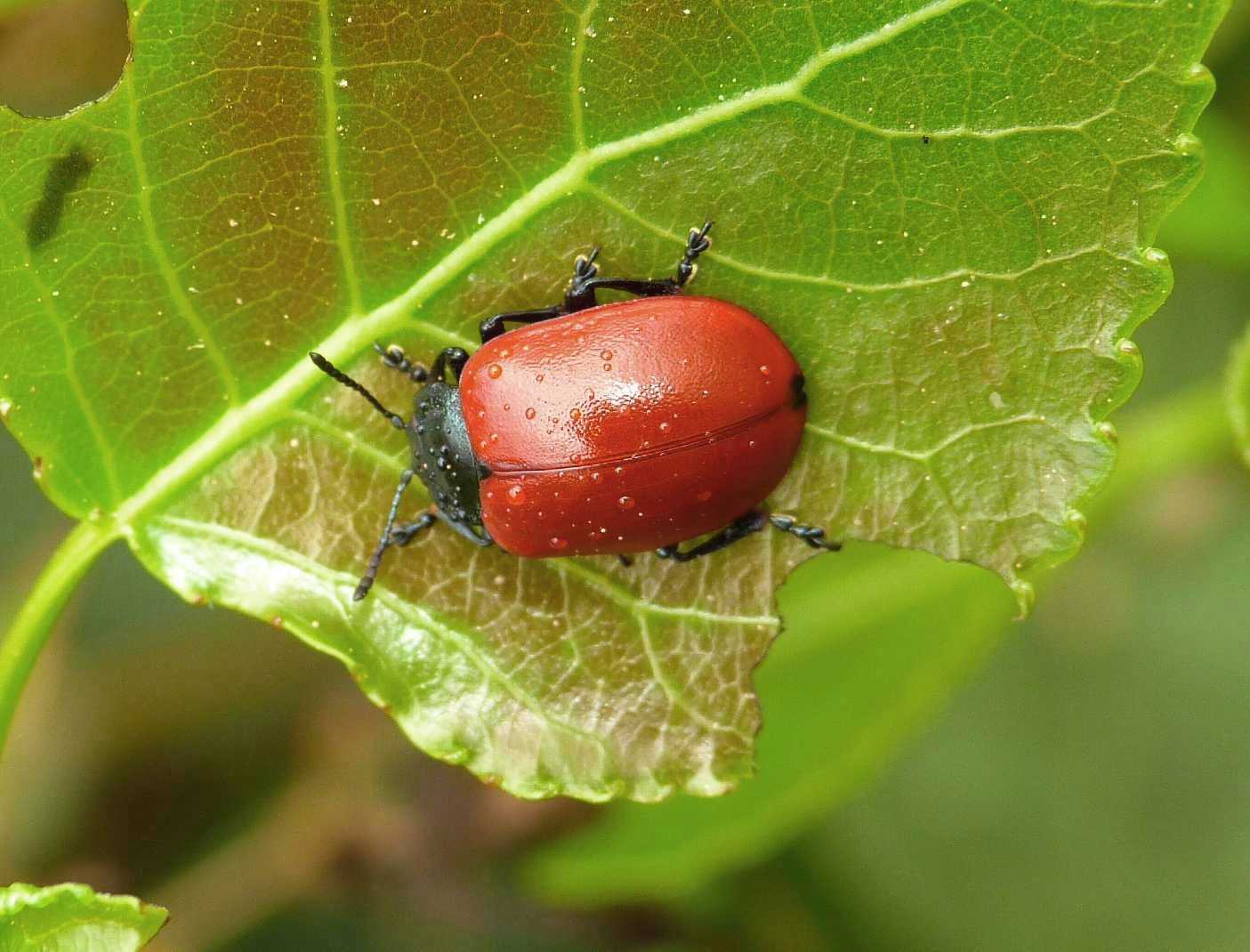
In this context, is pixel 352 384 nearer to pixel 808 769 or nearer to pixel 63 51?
pixel 808 769

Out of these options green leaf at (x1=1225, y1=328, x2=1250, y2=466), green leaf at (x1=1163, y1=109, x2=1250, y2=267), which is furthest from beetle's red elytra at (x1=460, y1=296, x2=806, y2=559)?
green leaf at (x1=1163, y1=109, x2=1250, y2=267)

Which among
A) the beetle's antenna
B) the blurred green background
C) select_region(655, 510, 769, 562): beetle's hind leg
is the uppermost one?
the beetle's antenna

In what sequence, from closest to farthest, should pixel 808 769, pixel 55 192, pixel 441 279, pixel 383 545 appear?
pixel 55 192, pixel 441 279, pixel 383 545, pixel 808 769

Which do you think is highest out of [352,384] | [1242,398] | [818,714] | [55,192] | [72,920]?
[55,192]

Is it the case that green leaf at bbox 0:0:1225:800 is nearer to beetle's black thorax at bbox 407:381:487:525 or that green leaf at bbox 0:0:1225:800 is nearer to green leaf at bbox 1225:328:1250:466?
→ beetle's black thorax at bbox 407:381:487:525

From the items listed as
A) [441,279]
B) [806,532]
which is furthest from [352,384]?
[806,532]
